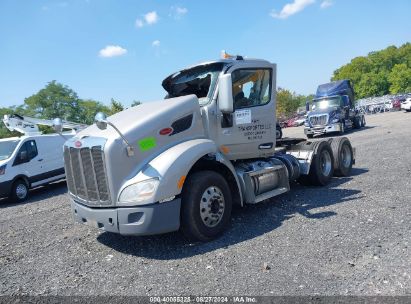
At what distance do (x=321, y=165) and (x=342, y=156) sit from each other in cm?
122

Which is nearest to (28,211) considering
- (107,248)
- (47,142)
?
(47,142)

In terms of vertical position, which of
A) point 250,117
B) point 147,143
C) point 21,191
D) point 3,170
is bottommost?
point 21,191

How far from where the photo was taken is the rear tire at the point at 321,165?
8.12 meters

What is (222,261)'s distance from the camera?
15.4 ft

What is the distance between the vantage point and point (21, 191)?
11.7m

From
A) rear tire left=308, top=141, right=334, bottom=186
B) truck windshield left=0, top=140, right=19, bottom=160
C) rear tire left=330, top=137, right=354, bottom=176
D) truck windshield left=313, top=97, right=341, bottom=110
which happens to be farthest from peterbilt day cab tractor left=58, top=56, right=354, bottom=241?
truck windshield left=313, top=97, right=341, bottom=110

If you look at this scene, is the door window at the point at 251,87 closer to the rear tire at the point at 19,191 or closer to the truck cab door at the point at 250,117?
the truck cab door at the point at 250,117

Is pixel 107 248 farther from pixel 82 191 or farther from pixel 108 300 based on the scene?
pixel 108 300

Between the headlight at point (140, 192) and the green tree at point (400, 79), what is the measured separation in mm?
98295

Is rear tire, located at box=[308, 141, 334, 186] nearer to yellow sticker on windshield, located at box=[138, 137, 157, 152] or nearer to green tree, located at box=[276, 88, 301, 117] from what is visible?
yellow sticker on windshield, located at box=[138, 137, 157, 152]

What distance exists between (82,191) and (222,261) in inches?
88.1

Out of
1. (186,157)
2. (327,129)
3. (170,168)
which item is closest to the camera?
(170,168)

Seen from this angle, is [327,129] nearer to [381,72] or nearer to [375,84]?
[375,84]

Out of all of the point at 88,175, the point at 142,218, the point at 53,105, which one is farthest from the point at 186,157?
the point at 53,105
